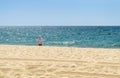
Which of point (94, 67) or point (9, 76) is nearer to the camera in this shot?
point (9, 76)

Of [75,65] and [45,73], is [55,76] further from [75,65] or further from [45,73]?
[75,65]

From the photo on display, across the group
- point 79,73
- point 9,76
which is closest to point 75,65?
point 79,73

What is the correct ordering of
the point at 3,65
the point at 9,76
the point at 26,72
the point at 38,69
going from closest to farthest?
1. the point at 9,76
2. the point at 26,72
3. the point at 38,69
4. the point at 3,65

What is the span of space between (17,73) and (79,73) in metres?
2.03

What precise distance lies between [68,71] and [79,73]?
0.46m

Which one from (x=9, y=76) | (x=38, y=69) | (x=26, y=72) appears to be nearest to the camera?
(x=9, y=76)

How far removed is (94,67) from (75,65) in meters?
0.79

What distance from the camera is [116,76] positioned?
8.45 metres

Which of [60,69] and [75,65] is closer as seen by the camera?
[60,69]

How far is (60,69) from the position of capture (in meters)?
9.39

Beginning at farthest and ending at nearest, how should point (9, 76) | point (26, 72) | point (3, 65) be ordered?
1. point (3, 65)
2. point (26, 72)
3. point (9, 76)

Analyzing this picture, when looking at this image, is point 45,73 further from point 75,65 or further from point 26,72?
point 75,65

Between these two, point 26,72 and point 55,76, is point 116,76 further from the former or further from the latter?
point 26,72

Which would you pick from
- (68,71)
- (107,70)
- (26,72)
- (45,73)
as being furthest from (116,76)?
(26,72)
